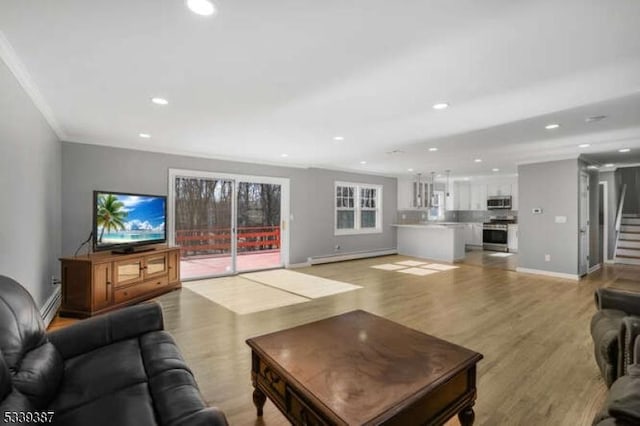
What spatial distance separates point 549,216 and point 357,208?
419cm

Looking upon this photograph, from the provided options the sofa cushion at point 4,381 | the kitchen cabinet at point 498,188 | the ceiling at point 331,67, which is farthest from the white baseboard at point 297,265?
the kitchen cabinet at point 498,188

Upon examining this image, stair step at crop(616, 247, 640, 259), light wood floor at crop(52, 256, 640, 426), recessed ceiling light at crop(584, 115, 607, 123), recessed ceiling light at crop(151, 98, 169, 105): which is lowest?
light wood floor at crop(52, 256, 640, 426)

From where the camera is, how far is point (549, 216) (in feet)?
20.0

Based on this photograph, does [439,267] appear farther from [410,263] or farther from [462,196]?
[462,196]

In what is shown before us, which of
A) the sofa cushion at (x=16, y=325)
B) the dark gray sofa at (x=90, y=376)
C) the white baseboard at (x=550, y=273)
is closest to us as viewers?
the dark gray sofa at (x=90, y=376)

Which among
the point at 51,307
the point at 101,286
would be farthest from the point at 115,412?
the point at 51,307

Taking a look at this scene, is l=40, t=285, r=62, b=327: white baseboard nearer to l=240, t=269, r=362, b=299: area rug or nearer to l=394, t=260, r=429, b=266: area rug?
l=240, t=269, r=362, b=299: area rug

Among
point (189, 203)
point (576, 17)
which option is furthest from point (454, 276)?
point (189, 203)

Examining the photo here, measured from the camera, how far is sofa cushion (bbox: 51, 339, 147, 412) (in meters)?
1.34

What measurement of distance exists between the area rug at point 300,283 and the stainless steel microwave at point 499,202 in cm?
693

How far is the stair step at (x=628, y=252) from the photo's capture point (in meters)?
7.22

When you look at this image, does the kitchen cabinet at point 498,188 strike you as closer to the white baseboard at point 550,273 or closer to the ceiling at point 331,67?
the white baseboard at point 550,273

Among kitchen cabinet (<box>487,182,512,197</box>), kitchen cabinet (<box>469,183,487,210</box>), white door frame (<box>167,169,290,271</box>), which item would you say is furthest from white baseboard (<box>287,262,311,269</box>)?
kitchen cabinet (<box>487,182,512,197</box>)

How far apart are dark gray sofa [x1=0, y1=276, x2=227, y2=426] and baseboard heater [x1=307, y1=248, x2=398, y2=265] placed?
5595mm
